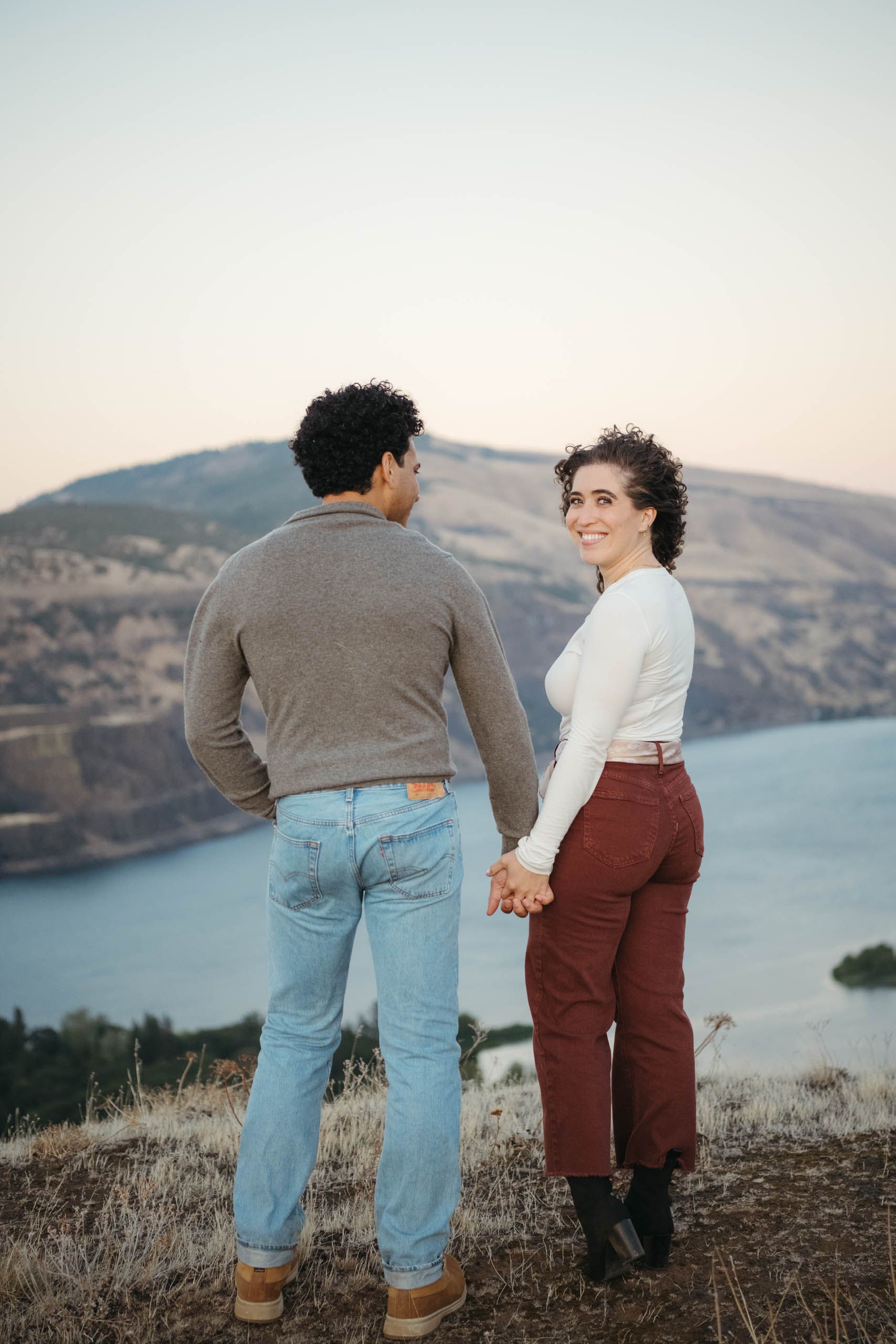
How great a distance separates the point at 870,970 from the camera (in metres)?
44.1

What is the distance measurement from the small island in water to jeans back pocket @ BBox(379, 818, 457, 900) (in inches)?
1837

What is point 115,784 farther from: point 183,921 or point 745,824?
point 745,824

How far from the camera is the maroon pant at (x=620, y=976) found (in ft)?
6.38

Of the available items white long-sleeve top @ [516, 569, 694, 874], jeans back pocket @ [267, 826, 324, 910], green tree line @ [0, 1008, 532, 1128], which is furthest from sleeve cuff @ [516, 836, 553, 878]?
green tree line @ [0, 1008, 532, 1128]

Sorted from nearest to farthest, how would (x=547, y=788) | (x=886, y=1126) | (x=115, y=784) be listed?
1. (x=547, y=788)
2. (x=886, y=1126)
3. (x=115, y=784)

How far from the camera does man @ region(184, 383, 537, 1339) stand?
1.83 m

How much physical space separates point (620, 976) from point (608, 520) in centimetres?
89

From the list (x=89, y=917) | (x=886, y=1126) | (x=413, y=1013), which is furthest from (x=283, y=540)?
(x=89, y=917)

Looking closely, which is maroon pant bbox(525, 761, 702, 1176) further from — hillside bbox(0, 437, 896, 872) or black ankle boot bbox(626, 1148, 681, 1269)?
hillside bbox(0, 437, 896, 872)

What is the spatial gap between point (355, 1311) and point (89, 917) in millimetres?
55796

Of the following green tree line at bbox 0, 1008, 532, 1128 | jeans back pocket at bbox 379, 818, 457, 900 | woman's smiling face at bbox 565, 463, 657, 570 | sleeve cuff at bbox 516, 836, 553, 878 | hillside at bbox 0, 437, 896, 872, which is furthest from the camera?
hillside at bbox 0, 437, 896, 872

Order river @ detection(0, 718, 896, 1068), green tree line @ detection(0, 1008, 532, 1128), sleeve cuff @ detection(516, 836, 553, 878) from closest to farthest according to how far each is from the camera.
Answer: sleeve cuff @ detection(516, 836, 553, 878)
green tree line @ detection(0, 1008, 532, 1128)
river @ detection(0, 718, 896, 1068)

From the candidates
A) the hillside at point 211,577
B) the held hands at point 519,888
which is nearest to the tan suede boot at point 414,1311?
the held hands at point 519,888

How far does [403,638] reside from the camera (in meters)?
1.83
